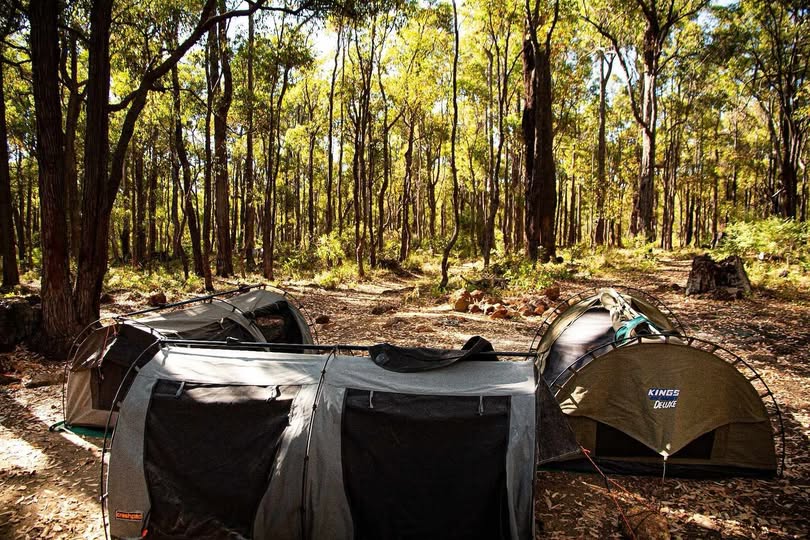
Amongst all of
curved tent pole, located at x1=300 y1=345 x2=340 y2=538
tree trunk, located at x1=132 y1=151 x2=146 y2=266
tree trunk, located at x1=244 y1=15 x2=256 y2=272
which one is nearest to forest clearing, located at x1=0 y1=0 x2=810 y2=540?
curved tent pole, located at x1=300 y1=345 x2=340 y2=538

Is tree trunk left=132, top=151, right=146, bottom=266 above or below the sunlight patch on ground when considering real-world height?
above

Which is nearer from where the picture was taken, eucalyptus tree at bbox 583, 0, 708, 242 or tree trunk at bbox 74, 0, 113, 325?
tree trunk at bbox 74, 0, 113, 325

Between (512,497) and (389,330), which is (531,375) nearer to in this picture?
(512,497)

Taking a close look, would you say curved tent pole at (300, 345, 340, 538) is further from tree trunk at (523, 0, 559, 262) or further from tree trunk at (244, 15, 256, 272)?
tree trunk at (244, 15, 256, 272)

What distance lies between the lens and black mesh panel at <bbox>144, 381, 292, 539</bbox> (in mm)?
4270

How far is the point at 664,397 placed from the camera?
551cm

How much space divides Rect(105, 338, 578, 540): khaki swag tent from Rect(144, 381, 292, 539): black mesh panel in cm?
1

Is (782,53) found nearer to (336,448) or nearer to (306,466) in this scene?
(336,448)

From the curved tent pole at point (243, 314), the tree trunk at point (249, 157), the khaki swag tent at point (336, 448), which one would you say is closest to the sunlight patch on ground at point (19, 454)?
the khaki swag tent at point (336, 448)

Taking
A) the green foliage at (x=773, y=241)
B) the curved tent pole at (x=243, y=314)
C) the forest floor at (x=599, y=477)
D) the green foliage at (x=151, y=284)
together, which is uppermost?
the green foliage at (x=773, y=241)

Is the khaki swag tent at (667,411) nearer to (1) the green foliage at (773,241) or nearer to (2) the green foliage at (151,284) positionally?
(1) the green foliage at (773,241)

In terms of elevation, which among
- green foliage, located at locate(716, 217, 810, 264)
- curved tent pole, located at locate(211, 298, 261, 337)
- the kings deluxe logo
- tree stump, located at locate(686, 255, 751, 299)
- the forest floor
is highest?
green foliage, located at locate(716, 217, 810, 264)

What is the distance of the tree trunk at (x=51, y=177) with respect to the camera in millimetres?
9250

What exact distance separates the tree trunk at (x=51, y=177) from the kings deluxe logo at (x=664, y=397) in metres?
10.8
